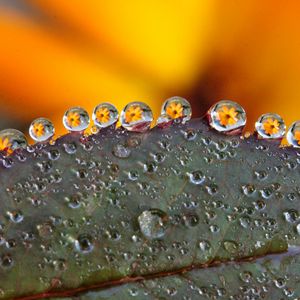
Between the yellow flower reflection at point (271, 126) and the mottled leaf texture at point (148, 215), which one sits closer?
the mottled leaf texture at point (148, 215)

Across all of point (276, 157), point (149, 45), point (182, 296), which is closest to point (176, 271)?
point (182, 296)

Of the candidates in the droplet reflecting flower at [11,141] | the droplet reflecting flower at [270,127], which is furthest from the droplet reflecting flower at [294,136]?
the droplet reflecting flower at [11,141]

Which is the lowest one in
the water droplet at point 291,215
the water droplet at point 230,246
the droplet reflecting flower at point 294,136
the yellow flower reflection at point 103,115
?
the water droplet at point 230,246

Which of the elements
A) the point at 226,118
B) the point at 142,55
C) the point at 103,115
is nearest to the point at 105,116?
the point at 103,115

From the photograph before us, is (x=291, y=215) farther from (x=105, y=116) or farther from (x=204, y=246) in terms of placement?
(x=105, y=116)

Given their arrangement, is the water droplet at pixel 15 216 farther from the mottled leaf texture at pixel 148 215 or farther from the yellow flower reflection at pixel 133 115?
the yellow flower reflection at pixel 133 115

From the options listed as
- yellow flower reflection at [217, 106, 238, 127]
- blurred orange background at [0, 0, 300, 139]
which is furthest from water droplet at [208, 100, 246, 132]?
blurred orange background at [0, 0, 300, 139]
